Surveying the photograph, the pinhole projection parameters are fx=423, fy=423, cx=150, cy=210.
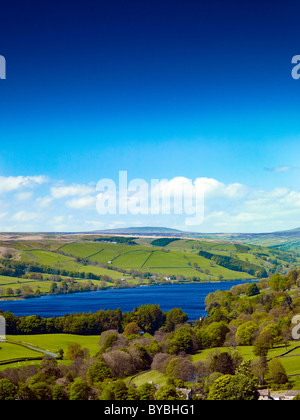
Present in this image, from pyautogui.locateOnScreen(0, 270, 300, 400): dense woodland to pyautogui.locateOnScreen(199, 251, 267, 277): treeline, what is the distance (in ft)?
218

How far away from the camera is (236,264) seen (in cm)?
12394

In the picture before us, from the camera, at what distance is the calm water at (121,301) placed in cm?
6902

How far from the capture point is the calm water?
2717 inches

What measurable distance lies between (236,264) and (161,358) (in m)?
97.4

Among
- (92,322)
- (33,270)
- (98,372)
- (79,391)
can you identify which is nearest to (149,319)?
(92,322)

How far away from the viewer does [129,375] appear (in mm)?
28172

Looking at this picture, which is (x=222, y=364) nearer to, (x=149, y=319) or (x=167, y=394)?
(x=167, y=394)

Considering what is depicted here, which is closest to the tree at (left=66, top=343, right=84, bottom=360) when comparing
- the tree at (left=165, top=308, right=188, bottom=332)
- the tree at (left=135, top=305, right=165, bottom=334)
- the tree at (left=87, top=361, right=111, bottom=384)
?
the tree at (left=87, top=361, right=111, bottom=384)

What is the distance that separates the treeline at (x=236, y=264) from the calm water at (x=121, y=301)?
17858 mm

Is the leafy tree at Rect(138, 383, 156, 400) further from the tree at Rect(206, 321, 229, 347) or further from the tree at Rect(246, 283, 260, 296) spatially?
the tree at Rect(246, 283, 260, 296)

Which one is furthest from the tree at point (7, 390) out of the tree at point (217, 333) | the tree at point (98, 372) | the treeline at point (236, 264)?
the treeline at point (236, 264)
